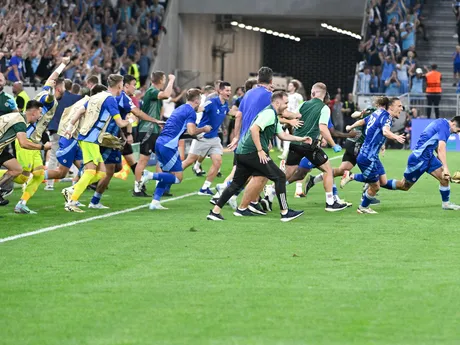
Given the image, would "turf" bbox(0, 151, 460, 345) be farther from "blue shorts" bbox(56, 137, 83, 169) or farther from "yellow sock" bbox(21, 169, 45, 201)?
"blue shorts" bbox(56, 137, 83, 169)

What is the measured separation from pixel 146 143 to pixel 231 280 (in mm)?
10227

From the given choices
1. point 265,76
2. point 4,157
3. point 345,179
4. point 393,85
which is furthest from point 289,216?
point 393,85

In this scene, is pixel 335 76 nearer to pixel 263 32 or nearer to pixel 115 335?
pixel 263 32

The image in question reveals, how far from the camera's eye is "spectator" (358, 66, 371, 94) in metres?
40.9

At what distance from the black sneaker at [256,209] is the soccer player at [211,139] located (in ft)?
11.5

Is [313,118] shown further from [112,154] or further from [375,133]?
[112,154]

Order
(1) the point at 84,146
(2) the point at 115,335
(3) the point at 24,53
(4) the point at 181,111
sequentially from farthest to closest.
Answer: (3) the point at 24,53, (4) the point at 181,111, (1) the point at 84,146, (2) the point at 115,335

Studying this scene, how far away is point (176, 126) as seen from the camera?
16547mm

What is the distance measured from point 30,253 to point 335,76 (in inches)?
1849

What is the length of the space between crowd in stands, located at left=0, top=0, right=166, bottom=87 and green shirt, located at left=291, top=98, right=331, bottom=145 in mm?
9272

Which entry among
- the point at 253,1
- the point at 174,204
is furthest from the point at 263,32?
the point at 174,204

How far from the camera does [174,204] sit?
677 inches

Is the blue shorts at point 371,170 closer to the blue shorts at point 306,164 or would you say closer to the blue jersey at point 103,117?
the blue shorts at point 306,164

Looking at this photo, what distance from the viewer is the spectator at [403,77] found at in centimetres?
4038
